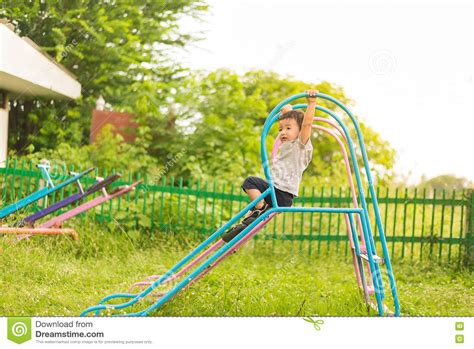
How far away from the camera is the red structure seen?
595 cm

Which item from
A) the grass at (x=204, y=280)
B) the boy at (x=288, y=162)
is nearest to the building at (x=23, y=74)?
the grass at (x=204, y=280)

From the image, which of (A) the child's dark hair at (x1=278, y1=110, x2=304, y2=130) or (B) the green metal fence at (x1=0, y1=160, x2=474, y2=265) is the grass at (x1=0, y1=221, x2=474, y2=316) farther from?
(A) the child's dark hair at (x1=278, y1=110, x2=304, y2=130)

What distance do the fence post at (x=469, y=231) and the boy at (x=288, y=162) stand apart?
128 inches

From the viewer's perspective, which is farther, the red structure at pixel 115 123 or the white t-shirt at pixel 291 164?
the red structure at pixel 115 123

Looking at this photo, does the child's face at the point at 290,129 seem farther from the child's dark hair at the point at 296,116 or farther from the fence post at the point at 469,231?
the fence post at the point at 469,231

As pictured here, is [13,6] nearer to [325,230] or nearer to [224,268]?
[224,268]

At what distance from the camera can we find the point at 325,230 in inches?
261

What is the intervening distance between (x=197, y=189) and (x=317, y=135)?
3.87m

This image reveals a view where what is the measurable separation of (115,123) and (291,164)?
11.4 feet

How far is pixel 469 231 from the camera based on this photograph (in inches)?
240

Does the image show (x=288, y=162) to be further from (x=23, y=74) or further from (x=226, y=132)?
(x=226, y=132)

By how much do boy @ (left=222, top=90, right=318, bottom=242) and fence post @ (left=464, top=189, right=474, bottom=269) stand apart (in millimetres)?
3250

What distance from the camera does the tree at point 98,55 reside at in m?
4.84

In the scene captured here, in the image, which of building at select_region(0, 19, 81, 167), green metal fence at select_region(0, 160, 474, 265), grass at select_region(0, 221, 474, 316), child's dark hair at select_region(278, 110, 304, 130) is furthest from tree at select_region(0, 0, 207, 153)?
child's dark hair at select_region(278, 110, 304, 130)
